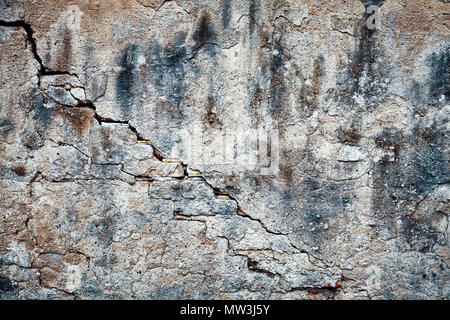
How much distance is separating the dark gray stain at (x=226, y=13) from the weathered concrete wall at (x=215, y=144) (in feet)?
0.04

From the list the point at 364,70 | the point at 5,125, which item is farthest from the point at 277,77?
the point at 5,125

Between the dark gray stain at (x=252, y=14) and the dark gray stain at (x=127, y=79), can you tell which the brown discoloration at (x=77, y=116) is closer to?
the dark gray stain at (x=127, y=79)

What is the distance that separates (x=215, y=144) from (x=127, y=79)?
57cm

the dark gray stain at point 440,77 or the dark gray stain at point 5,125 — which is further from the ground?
the dark gray stain at point 440,77

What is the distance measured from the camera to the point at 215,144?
1.81 meters

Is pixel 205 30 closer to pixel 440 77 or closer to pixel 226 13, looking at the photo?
pixel 226 13

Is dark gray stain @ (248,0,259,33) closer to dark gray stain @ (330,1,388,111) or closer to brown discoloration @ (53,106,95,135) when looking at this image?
dark gray stain @ (330,1,388,111)

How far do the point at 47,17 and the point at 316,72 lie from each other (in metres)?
1.42

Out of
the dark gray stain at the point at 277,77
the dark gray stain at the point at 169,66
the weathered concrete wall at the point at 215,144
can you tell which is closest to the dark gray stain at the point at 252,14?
the weathered concrete wall at the point at 215,144

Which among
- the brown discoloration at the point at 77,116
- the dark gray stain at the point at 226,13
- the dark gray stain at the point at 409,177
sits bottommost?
the dark gray stain at the point at 409,177

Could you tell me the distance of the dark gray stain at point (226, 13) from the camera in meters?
1.77
